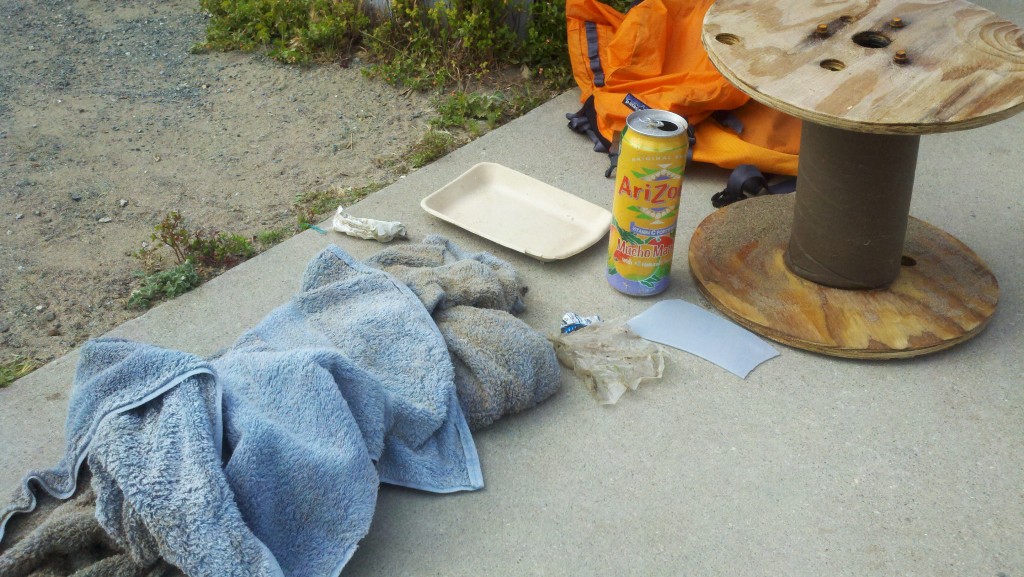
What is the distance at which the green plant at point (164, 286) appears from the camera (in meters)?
2.69

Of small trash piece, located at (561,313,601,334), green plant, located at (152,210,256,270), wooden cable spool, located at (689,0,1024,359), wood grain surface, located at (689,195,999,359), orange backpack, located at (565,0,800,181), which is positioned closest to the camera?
wooden cable spool, located at (689,0,1024,359)

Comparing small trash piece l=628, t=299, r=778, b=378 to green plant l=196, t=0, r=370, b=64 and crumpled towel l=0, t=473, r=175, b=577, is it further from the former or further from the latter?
green plant l=196, t=0, r=370, b=64

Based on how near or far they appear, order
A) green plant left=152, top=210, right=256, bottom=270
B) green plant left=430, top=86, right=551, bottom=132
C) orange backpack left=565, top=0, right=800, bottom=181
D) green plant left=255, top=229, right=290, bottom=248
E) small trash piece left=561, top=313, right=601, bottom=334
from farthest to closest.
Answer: green plant left=430, top=86, right=551, bottom=132
orange backpack left=565, top=0, right=800, bottom=181
green plant left=255, top=229, right=290, bottom=248
green plant left=152, top=210, right=256, bottom=270
small trash piece left=561, top=313, right=601, bottom=334

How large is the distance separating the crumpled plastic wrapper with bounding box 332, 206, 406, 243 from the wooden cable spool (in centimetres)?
103

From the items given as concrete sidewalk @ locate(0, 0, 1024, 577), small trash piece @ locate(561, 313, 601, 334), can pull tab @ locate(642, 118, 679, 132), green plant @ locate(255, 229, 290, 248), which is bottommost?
concrete sidewalk @ locate(0, 0, 1024, 577)

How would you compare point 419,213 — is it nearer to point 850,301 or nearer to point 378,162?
point 378,162

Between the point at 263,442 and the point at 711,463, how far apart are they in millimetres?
1083

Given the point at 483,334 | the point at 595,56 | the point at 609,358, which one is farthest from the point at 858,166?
the point at 595,56

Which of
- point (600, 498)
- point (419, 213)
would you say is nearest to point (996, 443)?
point (600, 498)

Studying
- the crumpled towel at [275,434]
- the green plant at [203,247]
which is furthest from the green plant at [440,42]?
the crumpled towel at [275,434]

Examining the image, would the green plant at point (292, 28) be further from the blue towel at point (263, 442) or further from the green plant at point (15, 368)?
the blue towel at point (263, 442)

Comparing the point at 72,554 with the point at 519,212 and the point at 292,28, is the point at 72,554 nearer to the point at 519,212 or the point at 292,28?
the point at 519,212

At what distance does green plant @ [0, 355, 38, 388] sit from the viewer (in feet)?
7.71

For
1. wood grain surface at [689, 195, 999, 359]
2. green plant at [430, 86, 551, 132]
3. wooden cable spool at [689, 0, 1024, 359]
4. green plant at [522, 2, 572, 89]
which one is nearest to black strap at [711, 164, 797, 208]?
wood grain surface at [689, 195, 999, 359]
